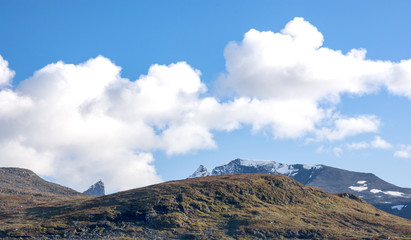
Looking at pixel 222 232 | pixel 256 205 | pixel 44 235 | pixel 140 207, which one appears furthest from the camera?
pixel 256 205

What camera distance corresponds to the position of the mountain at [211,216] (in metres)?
97.4

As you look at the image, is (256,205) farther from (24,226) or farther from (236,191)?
(24,226)

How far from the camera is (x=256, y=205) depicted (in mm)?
122875

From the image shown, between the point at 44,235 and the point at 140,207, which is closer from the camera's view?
the point at 44,235

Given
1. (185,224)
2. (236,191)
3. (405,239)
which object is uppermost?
(236,191)

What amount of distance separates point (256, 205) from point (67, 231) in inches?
2216

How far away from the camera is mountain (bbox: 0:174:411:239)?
9738cm

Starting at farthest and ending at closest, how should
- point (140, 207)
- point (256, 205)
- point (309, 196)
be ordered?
point (309, 196)
point (256, 205)
point (140, 207)

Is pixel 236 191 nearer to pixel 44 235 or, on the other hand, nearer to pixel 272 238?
pixel 272 238

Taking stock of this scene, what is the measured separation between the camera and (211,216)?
110625mm

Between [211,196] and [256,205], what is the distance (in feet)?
46.7

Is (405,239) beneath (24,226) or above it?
beneath

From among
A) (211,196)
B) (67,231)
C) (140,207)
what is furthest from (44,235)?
(211,196)

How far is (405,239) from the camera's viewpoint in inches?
4013
